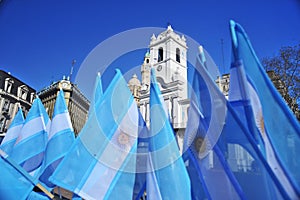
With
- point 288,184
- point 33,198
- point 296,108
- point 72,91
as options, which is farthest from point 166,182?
point 72,91

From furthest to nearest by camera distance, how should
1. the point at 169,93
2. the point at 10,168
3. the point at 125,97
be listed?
the point at 169,93 → the point at 125,97 → the point at 10,168

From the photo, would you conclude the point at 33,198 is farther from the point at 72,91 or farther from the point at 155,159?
the point at 72,91

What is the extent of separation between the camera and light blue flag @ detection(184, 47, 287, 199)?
166 centimetres

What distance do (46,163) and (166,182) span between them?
7.16 ft

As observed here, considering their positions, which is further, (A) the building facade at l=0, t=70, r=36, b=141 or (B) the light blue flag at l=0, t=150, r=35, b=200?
(A) the building facade at l=0, t=70, r=36, b=141

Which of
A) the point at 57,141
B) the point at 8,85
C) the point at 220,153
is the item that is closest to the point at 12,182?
the point at 57,141

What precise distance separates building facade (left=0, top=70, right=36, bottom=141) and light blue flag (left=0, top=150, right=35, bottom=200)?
31.1 feet

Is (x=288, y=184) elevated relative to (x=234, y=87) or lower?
lower

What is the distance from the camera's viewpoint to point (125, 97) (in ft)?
10.1

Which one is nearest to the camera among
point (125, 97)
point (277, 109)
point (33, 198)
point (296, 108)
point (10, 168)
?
point (277, 109)

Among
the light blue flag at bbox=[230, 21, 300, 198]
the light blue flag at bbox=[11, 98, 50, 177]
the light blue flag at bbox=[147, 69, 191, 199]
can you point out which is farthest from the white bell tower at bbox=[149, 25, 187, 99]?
the light blue flag at bbox=[230, 21, 300, 198]

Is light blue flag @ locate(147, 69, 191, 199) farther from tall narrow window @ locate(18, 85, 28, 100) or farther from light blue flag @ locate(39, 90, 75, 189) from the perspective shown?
tall narrow window @ locate(18, 85, 28, 100)

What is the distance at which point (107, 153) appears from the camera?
8.65 feet

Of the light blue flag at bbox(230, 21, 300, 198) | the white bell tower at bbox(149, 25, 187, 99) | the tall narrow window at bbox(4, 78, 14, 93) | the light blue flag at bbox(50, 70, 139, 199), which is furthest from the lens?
the white bell tower at bbox(149, 25, 187, 99)
